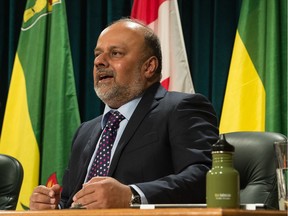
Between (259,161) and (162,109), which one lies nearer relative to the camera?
(259,161)

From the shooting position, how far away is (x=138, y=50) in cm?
293

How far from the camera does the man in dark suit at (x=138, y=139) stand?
2.14 meters

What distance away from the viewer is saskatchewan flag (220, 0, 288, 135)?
3.60 metres

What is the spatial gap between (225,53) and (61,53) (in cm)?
112

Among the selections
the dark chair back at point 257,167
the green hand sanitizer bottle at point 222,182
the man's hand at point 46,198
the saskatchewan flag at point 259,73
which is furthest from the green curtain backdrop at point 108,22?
the green hand sanitizer bottle at point 222,182

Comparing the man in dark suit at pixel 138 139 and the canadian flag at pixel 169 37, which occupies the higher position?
the canadian flag at pixel 169 37

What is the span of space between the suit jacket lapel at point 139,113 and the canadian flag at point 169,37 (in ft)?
3.15

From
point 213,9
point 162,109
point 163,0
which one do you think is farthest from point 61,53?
point 162,109

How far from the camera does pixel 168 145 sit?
8.54 ft

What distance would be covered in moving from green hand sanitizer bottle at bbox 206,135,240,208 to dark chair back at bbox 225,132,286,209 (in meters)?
0.94

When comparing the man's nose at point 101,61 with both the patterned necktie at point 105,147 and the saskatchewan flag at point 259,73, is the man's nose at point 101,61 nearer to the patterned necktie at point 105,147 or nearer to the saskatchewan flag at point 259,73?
the patterned necktie at point 105,147

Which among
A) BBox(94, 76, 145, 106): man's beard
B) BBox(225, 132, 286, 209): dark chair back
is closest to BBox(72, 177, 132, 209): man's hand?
BBox(225, 132, 286, 209): dark chair back

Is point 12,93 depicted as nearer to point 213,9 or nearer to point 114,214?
point 213,9

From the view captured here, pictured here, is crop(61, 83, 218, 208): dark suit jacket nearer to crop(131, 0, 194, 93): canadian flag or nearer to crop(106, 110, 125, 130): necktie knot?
crop(106, 110, 125, 130): necktie knot
